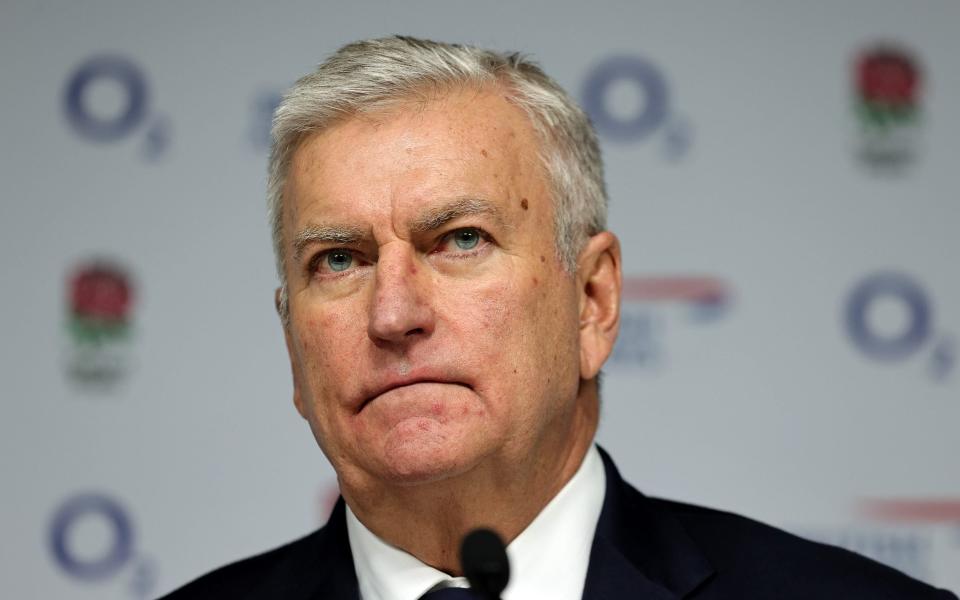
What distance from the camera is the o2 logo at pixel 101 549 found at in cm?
346

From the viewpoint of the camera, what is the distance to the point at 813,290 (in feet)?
11.4

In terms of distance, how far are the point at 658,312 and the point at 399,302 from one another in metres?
1.53

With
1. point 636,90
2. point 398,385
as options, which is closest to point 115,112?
point 636,90

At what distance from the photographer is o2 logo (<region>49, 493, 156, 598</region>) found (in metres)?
3.46

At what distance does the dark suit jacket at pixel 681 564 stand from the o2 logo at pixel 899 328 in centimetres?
119

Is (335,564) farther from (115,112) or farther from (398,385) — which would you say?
(115,112)

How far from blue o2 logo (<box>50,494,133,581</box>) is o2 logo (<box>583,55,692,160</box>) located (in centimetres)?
160

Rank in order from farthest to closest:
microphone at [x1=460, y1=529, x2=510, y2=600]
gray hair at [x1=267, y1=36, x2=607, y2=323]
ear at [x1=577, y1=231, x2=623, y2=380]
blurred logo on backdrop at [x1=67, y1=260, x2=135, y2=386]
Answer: blurred logo on backdrop at [x1=67, y1=260, x2=135, y2=386] → ear at [x1=577, y1=231, x2=623, y2=380] → gray hair at [x1=267, y1=36, x2=607, y2=323] → microphone at [x1=460, y1=529, x2=510, y2=600]

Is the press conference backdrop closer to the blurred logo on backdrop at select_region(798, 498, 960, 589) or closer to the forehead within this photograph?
the blurred logo on backdrop at select_region(798, 498, 960, 589)

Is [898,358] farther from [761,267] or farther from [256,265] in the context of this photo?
[256,265]

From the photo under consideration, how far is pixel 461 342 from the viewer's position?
81.7 inches

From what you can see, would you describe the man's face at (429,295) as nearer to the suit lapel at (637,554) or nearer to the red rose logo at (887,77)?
the suit lapel at (637,554)

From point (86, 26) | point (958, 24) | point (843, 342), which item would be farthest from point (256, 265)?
point (958, 24)

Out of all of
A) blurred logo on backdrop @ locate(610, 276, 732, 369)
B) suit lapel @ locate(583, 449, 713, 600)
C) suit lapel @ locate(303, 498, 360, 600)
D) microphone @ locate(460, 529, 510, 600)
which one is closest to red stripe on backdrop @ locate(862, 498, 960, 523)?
blurred logo on backdrop @ locate(610, 276, 732, 369)
